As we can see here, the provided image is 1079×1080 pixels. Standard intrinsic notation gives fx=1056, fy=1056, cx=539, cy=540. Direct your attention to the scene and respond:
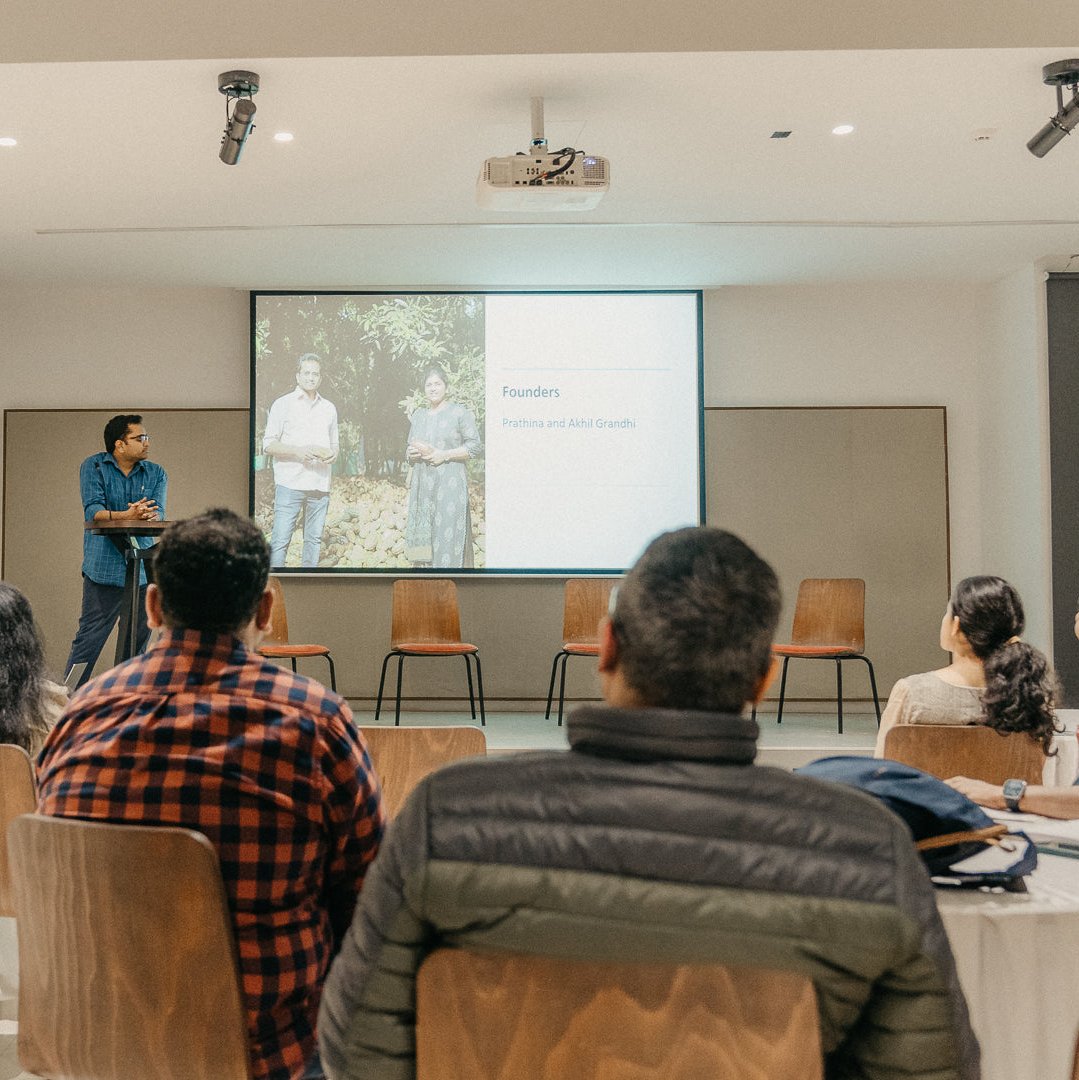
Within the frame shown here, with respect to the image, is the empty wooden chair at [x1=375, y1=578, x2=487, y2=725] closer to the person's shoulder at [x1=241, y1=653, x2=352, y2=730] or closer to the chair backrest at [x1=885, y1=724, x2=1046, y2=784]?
the chair backrest at [x1=885, y1=724, x2=1046, y2=784]

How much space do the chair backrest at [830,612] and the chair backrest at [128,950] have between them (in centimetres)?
509

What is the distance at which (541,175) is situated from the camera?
13.2 ft

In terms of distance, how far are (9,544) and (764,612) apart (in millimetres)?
6909

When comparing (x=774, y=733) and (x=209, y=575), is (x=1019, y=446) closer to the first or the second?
(x=774, y=733)

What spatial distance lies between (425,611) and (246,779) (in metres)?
4.92

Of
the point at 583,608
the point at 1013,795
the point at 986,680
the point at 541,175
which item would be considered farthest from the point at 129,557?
the point at 1013,795

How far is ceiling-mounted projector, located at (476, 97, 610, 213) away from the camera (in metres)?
4.01

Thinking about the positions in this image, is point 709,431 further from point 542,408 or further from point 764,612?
point 764,612

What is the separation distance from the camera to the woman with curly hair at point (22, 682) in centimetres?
227

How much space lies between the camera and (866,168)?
4.74 meters

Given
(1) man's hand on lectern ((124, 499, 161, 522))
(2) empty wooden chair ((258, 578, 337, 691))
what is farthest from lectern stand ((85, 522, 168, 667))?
(2) empty wooden chair ((258, 578, 337, 691))

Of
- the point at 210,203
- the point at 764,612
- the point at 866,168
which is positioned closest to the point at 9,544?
the point at 210,203

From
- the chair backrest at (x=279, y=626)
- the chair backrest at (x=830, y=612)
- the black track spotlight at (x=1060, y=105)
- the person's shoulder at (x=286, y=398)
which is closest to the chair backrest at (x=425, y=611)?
the chair backrest at (x=279, y=626)

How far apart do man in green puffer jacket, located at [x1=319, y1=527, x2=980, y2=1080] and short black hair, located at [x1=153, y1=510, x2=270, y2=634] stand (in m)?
0.64
